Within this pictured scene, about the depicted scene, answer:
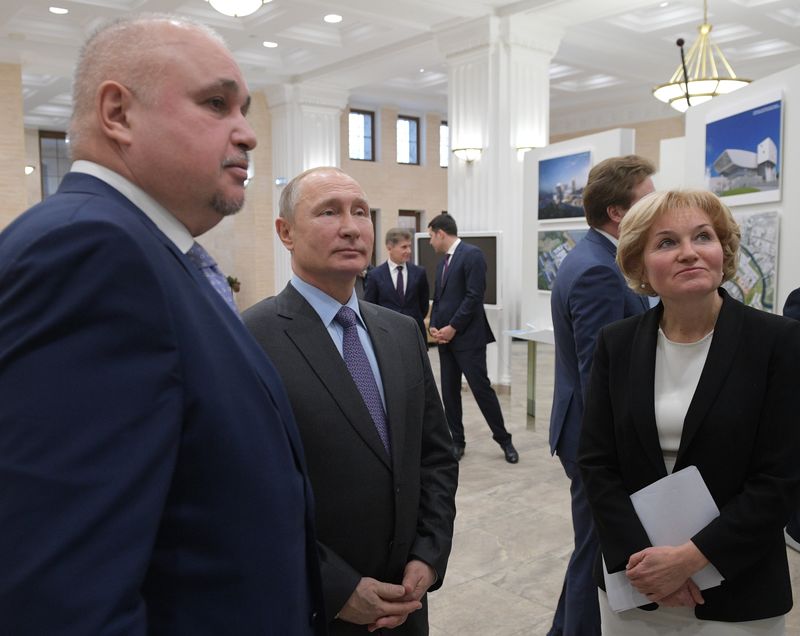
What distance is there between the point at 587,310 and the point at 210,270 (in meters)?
1.64

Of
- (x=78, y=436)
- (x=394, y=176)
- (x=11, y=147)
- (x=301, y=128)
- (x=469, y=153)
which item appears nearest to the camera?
(x=78, y=436)

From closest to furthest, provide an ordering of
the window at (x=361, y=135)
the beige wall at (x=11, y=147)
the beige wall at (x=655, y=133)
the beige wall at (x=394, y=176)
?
1. the beige wall at (x=11, y=147)
2. the beige wall at (x=655, y=133)
3. the window at (x=361, y=135)
4. the beige wall at (x=394, y=176)

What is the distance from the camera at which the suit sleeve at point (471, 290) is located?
5719 millimetres

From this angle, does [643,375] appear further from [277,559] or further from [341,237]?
[277,559]

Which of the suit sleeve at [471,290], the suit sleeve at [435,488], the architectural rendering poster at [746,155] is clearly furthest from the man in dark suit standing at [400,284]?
the suit sleeve at [435,488]

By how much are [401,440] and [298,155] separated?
13479 mm

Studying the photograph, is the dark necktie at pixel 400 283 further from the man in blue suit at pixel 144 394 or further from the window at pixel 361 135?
the window at pixel 361 135

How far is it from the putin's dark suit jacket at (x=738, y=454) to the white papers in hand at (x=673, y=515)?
0.10 ft

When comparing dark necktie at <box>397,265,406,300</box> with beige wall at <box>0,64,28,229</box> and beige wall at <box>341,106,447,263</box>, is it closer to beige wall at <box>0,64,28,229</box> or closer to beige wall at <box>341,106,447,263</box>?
beige wall at <box>0,64,28,229</box>

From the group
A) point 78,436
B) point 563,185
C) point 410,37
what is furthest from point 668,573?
point 410,37

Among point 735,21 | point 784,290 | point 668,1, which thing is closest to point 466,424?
point 784,290

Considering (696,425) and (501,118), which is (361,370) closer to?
(696,425)

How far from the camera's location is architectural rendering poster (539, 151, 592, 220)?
287 inches

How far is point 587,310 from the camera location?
8.23 feet
